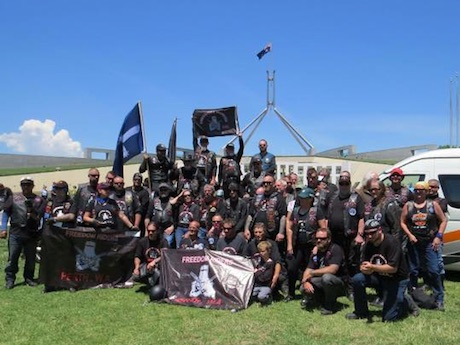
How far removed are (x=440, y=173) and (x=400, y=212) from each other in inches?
92.8

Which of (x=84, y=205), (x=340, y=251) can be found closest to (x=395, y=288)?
(x=340, y=251)

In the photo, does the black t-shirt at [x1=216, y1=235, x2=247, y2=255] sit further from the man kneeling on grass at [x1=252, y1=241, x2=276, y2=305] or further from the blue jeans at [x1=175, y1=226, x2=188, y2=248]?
the blue jeans at [x1=175, y1=226, x2=188, y2=248]

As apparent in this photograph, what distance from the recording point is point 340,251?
7.65m

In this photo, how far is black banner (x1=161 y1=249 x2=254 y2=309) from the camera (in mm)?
7934

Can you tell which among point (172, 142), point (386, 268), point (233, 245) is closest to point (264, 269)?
point (233, 245)

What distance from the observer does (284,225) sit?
876cm

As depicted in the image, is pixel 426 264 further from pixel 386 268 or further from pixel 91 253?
pixel 91 253

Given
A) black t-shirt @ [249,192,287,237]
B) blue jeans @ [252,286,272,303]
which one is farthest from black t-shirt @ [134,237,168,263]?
blue jeans @ [252,286,272,303]

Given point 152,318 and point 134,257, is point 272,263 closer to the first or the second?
point 152,318

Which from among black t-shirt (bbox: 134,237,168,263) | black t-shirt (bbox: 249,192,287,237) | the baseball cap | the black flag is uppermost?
the black flag

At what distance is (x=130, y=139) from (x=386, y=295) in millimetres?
7704

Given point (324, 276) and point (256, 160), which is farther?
point (256, 160)

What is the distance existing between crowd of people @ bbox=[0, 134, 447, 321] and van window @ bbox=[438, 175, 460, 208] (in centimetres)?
125

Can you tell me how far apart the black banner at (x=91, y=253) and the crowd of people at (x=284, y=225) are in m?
0.22
